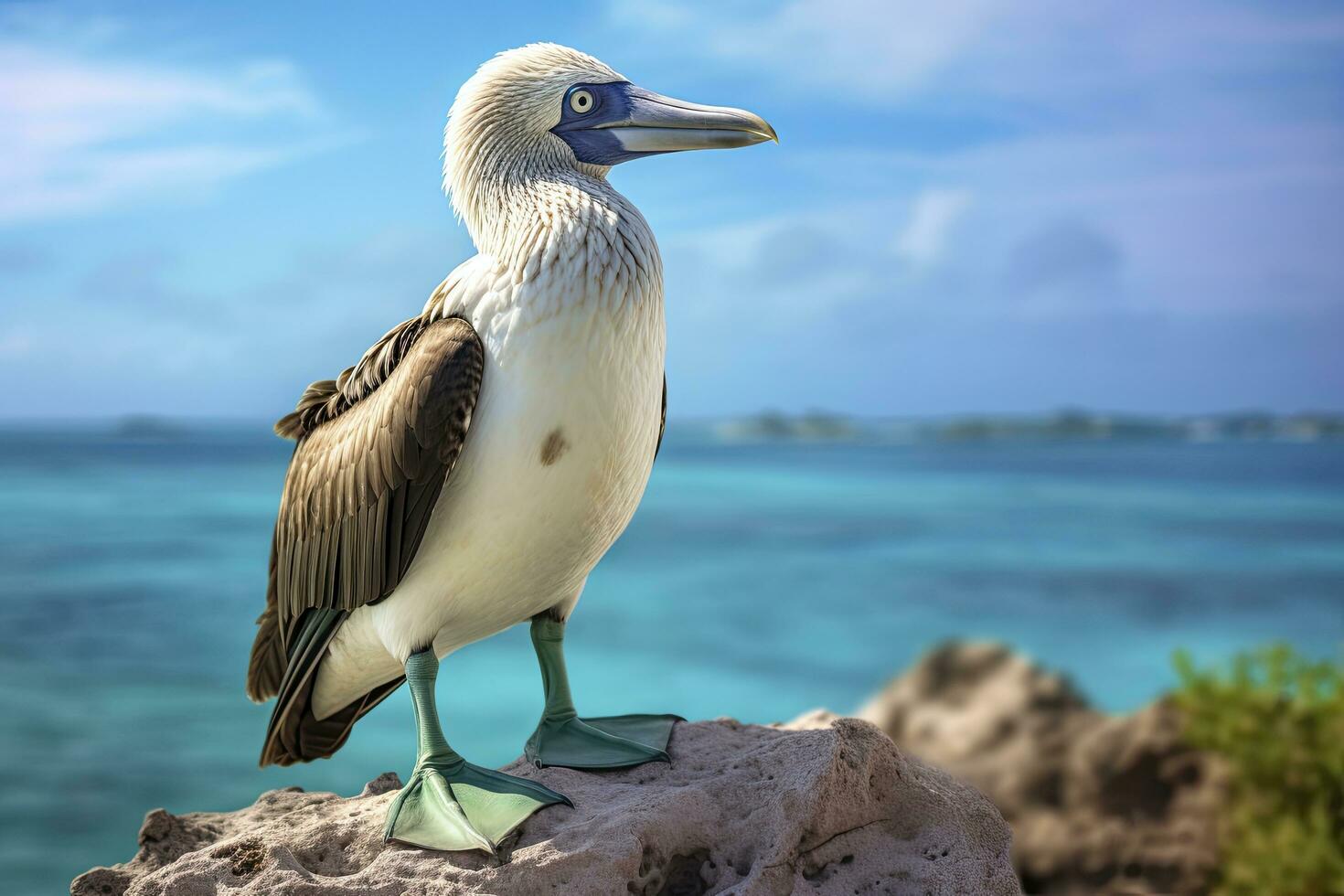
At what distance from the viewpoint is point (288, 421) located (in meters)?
4.50

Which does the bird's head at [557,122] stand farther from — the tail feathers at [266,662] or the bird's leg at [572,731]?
the tail feathers at [266,662]

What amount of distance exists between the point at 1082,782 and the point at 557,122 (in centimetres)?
595

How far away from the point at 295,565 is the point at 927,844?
2.37 metres

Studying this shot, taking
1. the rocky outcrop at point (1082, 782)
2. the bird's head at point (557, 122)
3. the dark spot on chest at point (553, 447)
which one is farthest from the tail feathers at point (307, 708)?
the rocky outcrop at point (1082, 782)

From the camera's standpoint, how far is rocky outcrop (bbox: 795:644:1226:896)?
748 centimetres

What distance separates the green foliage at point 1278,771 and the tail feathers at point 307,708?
5.50 m

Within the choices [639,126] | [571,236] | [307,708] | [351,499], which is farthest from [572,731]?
[639,126]

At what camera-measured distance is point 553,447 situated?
3.72 metres

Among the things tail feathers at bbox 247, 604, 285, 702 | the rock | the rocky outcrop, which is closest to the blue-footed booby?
the rock

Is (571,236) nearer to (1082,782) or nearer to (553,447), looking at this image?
(553,447)

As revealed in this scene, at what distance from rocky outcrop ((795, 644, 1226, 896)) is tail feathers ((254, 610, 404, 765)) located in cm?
395

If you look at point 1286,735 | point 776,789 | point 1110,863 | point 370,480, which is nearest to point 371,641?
point 370,480

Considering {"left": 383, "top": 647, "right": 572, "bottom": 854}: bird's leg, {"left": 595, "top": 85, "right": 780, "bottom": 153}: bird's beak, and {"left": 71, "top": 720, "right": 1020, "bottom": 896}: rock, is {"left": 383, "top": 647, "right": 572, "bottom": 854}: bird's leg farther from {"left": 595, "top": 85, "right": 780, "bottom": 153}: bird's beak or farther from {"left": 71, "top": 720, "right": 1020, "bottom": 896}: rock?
{"left": 595, "top": 85, "right": 780, "bottom": 153}: bird's beak

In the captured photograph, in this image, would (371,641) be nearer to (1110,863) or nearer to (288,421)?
(288,421)
